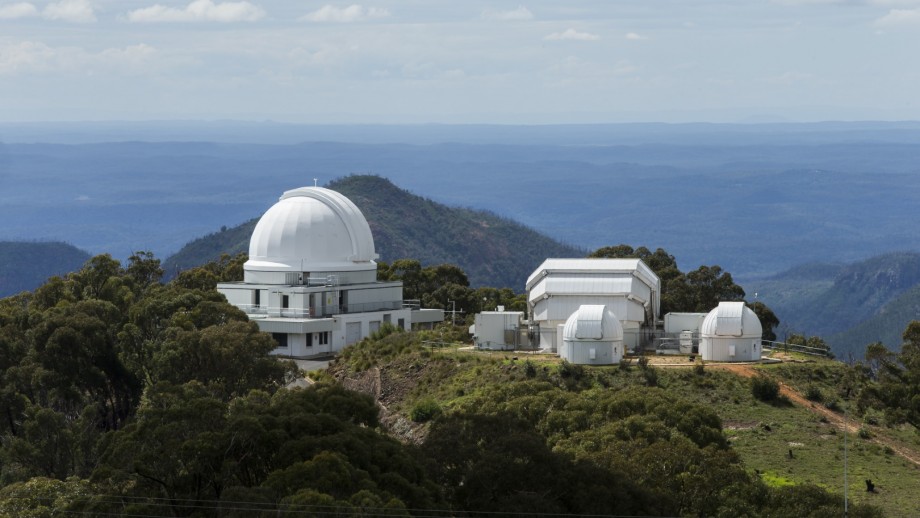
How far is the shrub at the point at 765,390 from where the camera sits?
5441cm

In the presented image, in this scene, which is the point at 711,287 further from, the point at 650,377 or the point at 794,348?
the point at 650,377

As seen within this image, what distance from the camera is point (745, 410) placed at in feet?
175

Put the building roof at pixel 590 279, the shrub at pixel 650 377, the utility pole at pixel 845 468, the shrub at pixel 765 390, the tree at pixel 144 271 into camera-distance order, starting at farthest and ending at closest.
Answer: the tree at pixel 144 271 → the building roof at pixel 590 279 → the shrub at pixel 650 377 → the shrub at pixel 765 390 → the utility pole at pixel 845 468

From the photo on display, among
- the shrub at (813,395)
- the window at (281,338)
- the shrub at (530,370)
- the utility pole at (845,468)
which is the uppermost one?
the shrub at (530,370)

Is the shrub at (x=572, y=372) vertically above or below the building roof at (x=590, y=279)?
below

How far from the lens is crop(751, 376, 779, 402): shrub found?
5441cm

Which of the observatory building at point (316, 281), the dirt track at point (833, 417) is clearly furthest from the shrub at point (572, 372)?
the observatory building at point (316, 281)

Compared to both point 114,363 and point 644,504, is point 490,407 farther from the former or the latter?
point 114,363

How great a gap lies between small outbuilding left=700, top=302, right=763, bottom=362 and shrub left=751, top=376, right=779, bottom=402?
15.9 feet

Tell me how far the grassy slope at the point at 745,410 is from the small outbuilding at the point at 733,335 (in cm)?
197

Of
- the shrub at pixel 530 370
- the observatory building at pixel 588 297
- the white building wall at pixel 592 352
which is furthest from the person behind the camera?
the observatory building at pixel 588 297

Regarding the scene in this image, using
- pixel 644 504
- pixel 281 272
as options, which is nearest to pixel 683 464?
pixel 644 504

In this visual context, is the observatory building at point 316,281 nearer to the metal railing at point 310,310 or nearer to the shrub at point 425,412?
the metal railing at point 310,310

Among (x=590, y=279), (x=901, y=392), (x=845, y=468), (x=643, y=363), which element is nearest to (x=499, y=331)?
(x=590, y=279)
